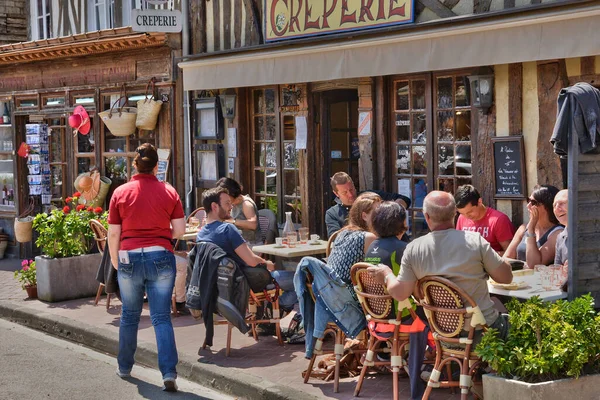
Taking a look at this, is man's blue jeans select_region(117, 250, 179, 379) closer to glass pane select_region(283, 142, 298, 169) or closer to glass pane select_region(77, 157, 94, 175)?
glass pane select_region(283, 142, 298, 169)

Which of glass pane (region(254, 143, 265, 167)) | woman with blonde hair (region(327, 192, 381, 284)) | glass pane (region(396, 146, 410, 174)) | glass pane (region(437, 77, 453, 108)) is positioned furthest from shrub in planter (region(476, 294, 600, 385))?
glass pane (region(254, 143, 265, 167))

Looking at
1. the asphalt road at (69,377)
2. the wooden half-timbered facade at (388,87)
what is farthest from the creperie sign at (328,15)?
the asphalt road at (69,377)

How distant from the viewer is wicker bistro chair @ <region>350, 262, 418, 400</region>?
6.28 meters

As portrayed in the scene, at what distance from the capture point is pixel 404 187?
1018cm

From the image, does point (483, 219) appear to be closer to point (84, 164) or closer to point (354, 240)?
point (354, 240)

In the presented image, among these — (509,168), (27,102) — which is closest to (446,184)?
(509,168)

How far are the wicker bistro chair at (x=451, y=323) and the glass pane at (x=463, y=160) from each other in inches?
145

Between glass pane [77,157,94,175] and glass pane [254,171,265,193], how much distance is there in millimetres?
3960

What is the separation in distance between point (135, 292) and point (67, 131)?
29.7ft

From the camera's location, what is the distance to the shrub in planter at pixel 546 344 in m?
5.46

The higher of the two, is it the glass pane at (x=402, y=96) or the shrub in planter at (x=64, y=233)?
the glass pane at (x=402, y=96)

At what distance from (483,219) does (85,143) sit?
8.64 metres

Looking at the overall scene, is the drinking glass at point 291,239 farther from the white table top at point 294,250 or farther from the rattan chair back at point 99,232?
the rattan chair back at point 99,232

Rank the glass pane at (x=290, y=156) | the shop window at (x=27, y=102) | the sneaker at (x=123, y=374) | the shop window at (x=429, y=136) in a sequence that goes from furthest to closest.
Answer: the shop window at (x=27, y=102)
the glass pane at (x=290, y=156)
the shop window at (x=429, y=136)
the sneaker at (x=123, y=374)
